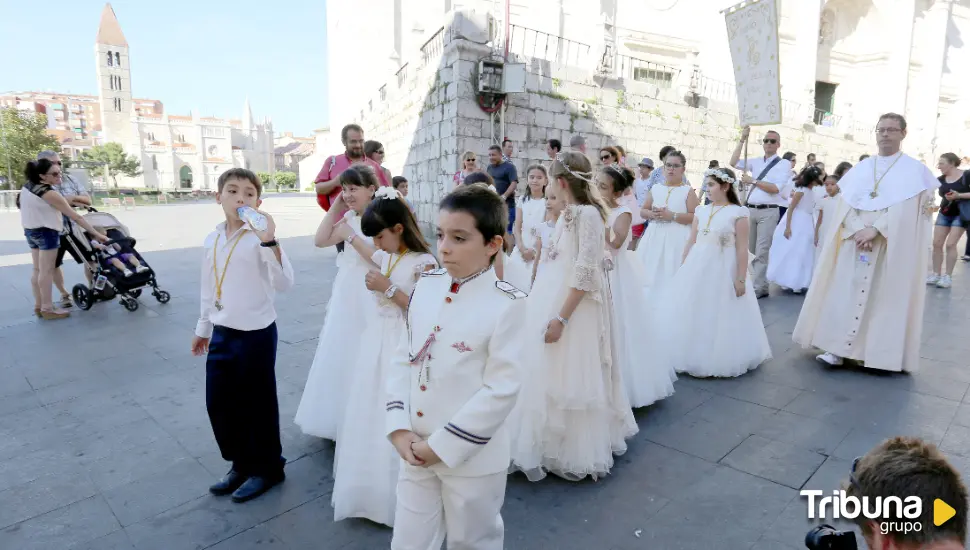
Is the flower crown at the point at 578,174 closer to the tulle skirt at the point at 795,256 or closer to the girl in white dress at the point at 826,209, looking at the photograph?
A: the tulle skirt at the point at 795,256

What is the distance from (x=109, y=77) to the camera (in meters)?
86.5

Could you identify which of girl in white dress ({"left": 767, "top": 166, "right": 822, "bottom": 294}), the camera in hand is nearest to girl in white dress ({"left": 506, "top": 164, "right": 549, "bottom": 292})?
the camera in hand

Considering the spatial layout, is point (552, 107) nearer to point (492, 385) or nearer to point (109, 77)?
point (492, 385)

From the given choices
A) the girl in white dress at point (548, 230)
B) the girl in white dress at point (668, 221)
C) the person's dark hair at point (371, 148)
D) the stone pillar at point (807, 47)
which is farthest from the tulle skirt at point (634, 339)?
the stone pillar at point (807, 47)

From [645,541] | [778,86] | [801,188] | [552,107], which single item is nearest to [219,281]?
[645,541]

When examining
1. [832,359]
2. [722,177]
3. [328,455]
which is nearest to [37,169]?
[328,455]

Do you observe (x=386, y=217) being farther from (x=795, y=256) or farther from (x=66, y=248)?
(x=795, y=256)

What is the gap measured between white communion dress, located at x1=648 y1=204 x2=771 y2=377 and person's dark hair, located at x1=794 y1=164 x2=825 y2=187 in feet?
13.4

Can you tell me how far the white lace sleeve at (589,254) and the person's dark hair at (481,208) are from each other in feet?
4.01

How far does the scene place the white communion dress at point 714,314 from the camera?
4.82 m

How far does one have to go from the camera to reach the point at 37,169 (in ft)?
21.1

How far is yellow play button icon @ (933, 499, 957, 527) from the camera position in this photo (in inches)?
46.3

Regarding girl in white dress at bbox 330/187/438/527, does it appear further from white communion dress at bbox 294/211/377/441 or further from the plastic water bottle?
white communion dress at bbox 294/211/377/441

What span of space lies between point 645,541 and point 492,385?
54.6 inches
